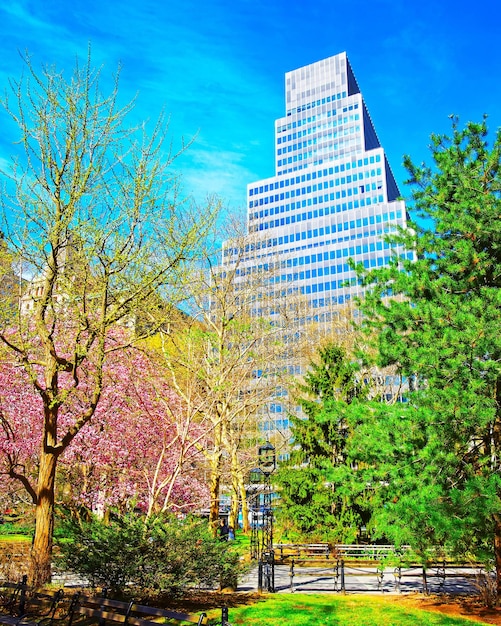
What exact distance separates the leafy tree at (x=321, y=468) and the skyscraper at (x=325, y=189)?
5235cm

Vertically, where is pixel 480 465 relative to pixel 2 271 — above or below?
below

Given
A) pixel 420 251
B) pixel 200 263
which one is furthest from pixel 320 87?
pixel 420 251

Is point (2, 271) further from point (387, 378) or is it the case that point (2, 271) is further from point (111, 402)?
point (387, 378)

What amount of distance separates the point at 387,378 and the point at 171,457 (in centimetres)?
1614

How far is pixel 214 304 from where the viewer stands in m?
23.2

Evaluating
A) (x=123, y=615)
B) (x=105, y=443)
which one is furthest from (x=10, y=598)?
(x=105, y=443)

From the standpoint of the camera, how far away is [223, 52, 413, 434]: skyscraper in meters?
83.3

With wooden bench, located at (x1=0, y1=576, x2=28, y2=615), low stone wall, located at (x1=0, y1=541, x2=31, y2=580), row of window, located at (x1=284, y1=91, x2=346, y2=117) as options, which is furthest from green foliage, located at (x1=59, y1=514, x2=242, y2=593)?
row of window, located at (x1=284, y1=91, x2=346, y2=117)

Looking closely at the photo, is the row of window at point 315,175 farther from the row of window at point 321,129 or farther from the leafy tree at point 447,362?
the leafy tree at point 447,362

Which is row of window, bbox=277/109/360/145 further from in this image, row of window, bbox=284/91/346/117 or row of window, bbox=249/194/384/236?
row of window, bbox=249/194/384/236

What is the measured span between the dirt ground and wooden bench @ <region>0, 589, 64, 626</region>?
99.9 inches

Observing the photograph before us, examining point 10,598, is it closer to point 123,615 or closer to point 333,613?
point 123,615

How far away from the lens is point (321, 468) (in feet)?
61.4

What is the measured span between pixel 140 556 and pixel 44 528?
70.0 inches
